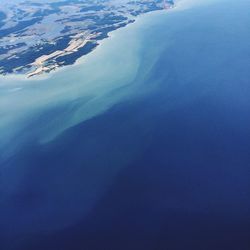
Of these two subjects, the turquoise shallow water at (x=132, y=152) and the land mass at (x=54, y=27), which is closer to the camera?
the turquoise shallow water at (x=132, y=152)

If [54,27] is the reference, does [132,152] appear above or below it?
above

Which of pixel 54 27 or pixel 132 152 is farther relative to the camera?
pixel 54 27

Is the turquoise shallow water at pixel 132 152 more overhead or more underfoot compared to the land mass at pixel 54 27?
more overhead

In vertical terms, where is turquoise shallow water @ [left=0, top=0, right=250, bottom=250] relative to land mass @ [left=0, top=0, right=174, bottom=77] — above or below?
above

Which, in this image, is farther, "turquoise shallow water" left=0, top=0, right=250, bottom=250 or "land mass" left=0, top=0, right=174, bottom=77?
"land mass" left=0, top=0, right=174, bottom=77
